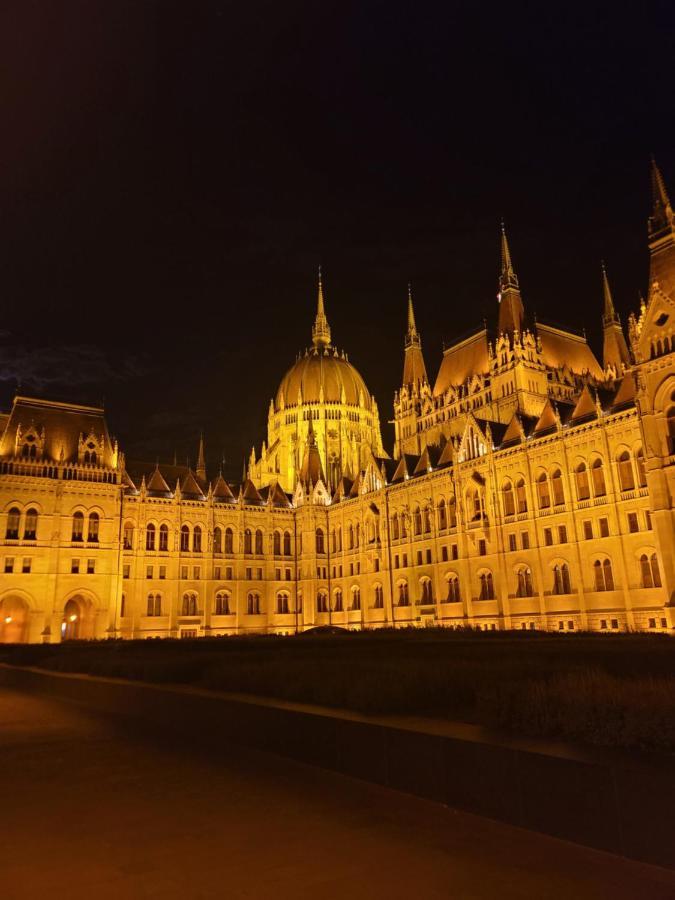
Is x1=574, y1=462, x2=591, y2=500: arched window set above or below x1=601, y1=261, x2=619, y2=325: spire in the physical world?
below

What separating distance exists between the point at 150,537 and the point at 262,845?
225 feet

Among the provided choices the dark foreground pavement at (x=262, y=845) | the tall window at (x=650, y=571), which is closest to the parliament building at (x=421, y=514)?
the tall window at (x=650, y=571)

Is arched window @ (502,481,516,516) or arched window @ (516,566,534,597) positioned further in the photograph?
arched window @ (502,481,516,516)

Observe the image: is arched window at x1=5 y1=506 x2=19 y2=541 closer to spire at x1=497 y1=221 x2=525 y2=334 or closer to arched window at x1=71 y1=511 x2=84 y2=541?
arched window at x1=71 y1=511 x2=84 y2=541

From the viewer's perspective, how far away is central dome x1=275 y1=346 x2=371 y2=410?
105m

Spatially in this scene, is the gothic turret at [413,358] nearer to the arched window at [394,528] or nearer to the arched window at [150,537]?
the arched window at [394,528]

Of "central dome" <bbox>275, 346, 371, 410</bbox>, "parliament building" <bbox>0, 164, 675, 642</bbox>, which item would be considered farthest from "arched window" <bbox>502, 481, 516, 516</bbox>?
"central dome" <bbox>275, 346, 371, 410</bbox>

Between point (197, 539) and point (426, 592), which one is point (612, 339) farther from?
point (197, 539)

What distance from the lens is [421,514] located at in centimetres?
6894

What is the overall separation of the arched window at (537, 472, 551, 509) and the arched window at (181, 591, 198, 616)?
38.5 metres

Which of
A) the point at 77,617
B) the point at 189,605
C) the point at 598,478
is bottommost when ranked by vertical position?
the point at 77,617

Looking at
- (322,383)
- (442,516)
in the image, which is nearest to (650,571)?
(442,516)

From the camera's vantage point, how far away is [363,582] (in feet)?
248

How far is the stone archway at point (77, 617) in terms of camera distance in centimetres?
6769
